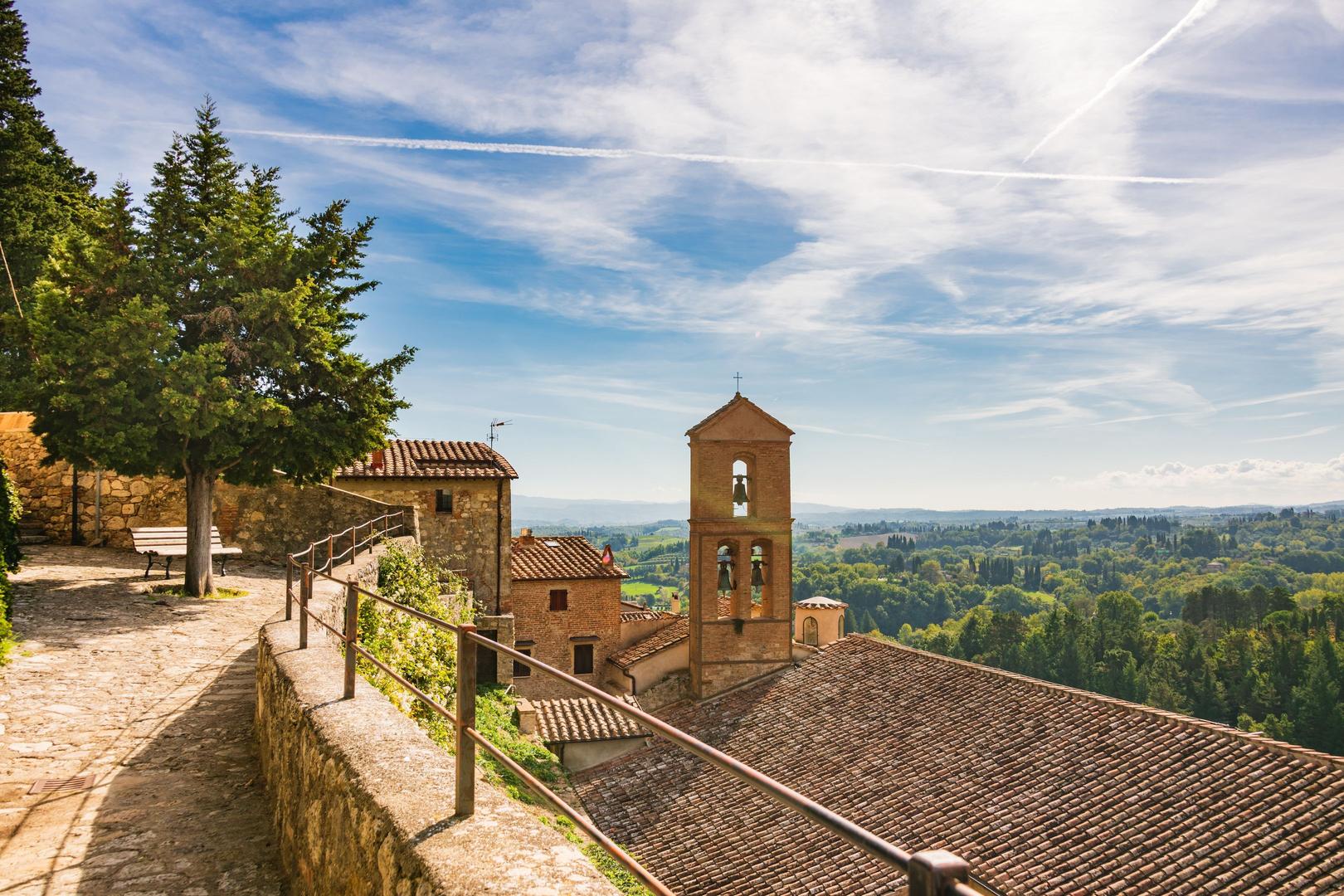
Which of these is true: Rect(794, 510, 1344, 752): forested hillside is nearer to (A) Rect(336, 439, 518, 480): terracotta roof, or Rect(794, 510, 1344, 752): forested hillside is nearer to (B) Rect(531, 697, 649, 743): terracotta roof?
(B) Rect(531, 697, 649, 743): terracotta roof

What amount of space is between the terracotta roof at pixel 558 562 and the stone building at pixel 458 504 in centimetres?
630

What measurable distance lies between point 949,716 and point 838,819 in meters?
15.9

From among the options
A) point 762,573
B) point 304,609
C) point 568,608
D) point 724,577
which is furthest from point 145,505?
point 568,608

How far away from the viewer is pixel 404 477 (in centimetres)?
1953

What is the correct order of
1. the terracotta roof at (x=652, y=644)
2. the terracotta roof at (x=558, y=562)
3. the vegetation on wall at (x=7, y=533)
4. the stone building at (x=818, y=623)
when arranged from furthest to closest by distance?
the stone building at (x=818, y=623), the terracotta roof at (x=558, y=562), the terracotta roof at (x=652, y=644), the vegetation on wall at (x=7, y=533)

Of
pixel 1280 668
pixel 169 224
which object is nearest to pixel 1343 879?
pixel 169 224

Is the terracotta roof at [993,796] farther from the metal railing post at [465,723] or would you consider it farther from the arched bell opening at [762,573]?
the metal railing post at [465,723]

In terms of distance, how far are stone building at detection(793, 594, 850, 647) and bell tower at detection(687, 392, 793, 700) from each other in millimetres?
12317

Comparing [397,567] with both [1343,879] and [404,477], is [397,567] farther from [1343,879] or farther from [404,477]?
[1343,879]

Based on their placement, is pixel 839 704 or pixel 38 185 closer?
pixel 839 704

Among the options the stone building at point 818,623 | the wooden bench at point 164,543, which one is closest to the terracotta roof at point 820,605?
the stone building at point 818,623

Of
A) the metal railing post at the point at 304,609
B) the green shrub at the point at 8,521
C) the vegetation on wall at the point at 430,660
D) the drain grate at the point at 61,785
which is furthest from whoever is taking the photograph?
the green shrub at the point at 8,521

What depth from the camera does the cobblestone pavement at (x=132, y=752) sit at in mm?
3680

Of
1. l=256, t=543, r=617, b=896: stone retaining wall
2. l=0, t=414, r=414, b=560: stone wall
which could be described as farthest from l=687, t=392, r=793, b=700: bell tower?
l=256, t=543, r=617, b=896: stone retaining wall
